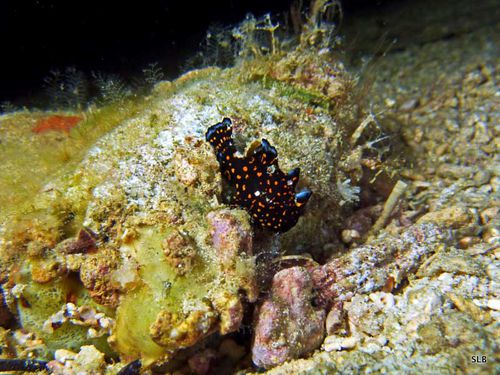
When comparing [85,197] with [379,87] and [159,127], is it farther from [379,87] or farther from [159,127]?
[379,87]

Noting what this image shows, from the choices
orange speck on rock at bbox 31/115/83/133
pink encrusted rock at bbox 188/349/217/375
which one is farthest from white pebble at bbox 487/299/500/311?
orange speck on rock at bbox 31/115/83/133

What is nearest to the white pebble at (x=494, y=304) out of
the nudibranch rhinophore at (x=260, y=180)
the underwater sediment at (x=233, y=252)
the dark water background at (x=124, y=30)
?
the underwater sediment at (x=233, y=252)

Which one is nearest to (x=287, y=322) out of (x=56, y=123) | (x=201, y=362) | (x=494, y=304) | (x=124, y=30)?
(x=201, y=362)

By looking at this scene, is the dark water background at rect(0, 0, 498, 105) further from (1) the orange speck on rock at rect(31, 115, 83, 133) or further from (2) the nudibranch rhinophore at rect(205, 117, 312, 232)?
(2) the nudibranch rhinophore at rect(205, 117, 312, 232)

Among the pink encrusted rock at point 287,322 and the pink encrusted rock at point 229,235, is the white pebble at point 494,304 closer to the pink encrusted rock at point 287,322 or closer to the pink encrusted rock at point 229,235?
the pink encrusted rock at point 287,322

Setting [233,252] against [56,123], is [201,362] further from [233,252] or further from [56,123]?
[56,123]

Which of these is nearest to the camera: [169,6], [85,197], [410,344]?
[410,344]

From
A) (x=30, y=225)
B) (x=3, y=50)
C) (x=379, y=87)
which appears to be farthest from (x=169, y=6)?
(x=30, y=225)
